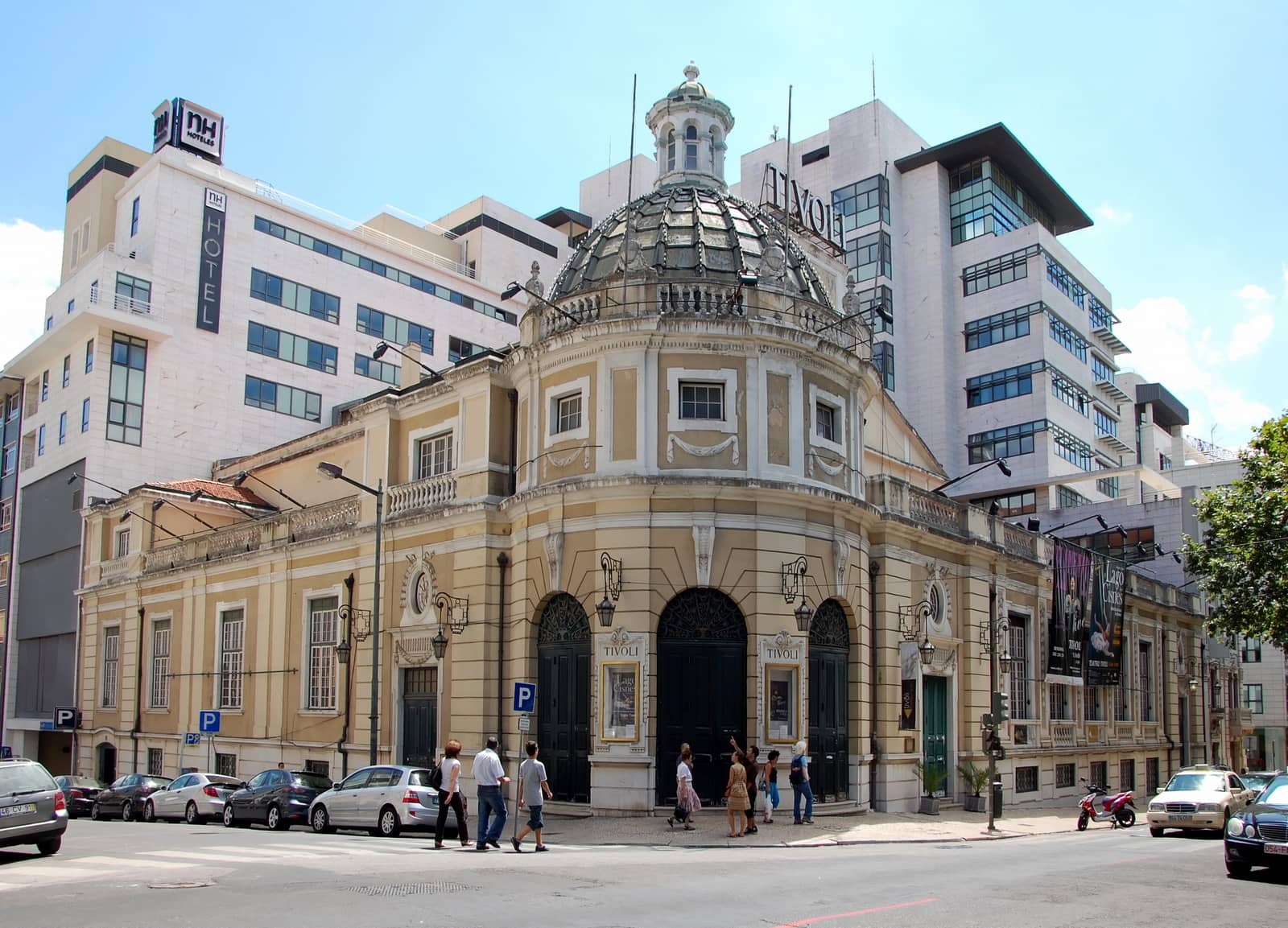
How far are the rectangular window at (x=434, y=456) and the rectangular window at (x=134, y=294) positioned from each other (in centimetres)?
2578

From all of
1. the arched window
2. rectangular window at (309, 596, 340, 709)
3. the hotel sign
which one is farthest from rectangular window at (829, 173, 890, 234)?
rectangular window at (309, 596, 340, 709)

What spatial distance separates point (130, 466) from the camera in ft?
166

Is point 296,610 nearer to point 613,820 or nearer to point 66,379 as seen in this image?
point 613,820

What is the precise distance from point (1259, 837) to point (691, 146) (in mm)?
23864

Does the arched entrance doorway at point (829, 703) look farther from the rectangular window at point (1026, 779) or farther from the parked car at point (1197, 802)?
the rectangular window at point (1026, 779)

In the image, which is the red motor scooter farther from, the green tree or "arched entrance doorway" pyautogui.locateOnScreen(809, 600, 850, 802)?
the green tree

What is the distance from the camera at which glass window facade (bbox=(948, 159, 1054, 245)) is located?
6644 cm

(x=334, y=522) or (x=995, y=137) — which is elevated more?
(x=995, y=137)

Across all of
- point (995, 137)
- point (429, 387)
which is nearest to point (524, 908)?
point (429, 387)

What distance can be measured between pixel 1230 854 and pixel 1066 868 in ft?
7.46

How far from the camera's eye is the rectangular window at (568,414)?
27278 millimetres

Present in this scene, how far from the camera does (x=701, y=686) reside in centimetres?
2522

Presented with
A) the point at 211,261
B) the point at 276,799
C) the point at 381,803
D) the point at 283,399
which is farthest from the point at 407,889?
the point at 211,261

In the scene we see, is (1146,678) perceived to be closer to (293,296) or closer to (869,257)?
(869,257)
